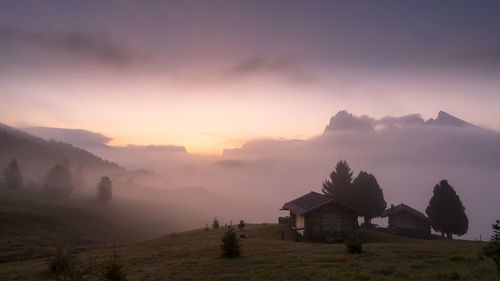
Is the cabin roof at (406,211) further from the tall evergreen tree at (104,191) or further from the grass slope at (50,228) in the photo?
the tall evergreen tree at (104,191)

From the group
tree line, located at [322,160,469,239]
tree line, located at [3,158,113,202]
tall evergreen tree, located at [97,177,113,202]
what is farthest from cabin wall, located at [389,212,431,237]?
tree line, located at [3,158,113,202]

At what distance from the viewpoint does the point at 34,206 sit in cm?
10581

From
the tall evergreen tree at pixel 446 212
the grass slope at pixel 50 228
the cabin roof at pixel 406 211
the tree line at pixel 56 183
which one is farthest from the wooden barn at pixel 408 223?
the tree line at pixel 56 183

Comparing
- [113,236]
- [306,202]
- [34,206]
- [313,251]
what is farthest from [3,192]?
[313,251]

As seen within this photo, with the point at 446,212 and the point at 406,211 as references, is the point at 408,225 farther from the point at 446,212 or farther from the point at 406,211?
the point at 446,212

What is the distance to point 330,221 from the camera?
58.7 metres

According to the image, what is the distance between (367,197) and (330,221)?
24707mm

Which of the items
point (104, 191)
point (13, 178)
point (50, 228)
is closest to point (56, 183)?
point (104, 191)

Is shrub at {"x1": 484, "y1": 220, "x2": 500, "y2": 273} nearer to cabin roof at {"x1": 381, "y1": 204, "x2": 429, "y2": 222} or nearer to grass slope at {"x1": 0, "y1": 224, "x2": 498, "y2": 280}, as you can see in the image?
grass slope at {"x1": 0, "y1": 224, "x2": 498, "y2": 280}

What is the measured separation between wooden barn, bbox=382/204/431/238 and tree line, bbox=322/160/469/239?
5.56 meters

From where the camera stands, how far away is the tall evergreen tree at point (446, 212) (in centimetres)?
7619

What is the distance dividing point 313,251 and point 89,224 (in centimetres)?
7784

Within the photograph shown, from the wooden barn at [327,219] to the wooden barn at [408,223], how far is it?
18504mm

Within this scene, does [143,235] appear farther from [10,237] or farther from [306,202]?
[306,202]
